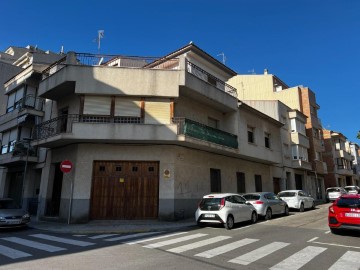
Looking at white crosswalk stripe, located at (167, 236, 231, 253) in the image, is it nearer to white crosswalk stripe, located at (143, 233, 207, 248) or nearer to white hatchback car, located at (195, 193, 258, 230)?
white crosswalk stripe, located at (143, 233, 207, 248)

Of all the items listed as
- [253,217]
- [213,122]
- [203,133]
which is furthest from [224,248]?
[213,122]

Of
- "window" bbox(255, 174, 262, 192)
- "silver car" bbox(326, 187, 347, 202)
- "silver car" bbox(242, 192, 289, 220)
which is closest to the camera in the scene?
"silver car" bbox(242, 192, 289, 220)

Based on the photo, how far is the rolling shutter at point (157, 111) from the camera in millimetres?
16438

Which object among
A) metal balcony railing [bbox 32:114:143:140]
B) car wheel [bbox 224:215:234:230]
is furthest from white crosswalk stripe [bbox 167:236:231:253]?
metal balcony railing [bbox 32:114:143:140]

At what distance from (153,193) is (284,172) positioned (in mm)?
17683

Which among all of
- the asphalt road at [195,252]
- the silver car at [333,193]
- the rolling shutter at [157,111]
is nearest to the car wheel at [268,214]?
the asphalt road at [195,252]

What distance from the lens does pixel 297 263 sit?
6664mm

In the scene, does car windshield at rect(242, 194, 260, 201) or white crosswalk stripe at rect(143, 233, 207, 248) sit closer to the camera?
white crosswalk stripe at rect(143, 233, 207, 248)

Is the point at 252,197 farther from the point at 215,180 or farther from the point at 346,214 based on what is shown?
the point at 346,214

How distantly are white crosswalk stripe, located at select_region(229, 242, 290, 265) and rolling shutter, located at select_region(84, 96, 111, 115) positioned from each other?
11238 millimetres

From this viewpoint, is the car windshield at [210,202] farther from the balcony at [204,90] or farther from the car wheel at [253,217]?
the balcony at [204,90]

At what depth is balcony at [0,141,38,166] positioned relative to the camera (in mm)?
20203

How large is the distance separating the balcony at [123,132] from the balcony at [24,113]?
471 centimetres

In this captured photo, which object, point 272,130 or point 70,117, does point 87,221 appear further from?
point 272,130
